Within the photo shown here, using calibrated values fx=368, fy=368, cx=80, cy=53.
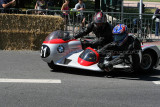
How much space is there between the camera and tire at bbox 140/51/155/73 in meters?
9.26

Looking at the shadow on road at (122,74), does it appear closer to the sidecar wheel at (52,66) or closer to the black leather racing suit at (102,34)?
the sidecar wheel at (52,66)

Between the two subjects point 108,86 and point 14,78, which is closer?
point 108,86

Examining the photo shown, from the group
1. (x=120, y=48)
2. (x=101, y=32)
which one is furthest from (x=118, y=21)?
(x=120, y=48)

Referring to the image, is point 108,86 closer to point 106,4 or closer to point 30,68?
point 30,68

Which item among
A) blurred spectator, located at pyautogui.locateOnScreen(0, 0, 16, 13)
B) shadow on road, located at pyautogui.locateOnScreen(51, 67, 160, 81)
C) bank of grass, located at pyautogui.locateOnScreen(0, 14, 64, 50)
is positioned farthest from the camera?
blurred spectator, located at pyautogui.locateOnScreen(0, 0, 16, 13)

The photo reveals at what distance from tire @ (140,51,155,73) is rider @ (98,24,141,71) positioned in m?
0.66

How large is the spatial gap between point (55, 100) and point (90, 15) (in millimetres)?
7806

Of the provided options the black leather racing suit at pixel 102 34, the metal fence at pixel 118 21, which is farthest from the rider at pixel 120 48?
the metal fence at pixel 118 21

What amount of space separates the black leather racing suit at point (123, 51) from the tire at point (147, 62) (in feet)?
2.17

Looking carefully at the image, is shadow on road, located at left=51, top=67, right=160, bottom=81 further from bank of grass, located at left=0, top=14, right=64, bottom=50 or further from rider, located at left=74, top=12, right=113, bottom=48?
bank of grass, located at left=0, top=14, right=64, bottom=50

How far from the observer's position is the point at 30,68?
970cm

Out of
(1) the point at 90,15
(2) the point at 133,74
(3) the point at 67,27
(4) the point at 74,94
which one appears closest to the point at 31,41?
(3) the point at 67,27

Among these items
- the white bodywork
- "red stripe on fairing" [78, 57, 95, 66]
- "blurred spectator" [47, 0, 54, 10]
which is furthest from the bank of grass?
"blurred spectator" [47, 0, 54, 10]

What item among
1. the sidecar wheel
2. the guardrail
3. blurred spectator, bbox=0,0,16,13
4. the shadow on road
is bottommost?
the shadow on road
